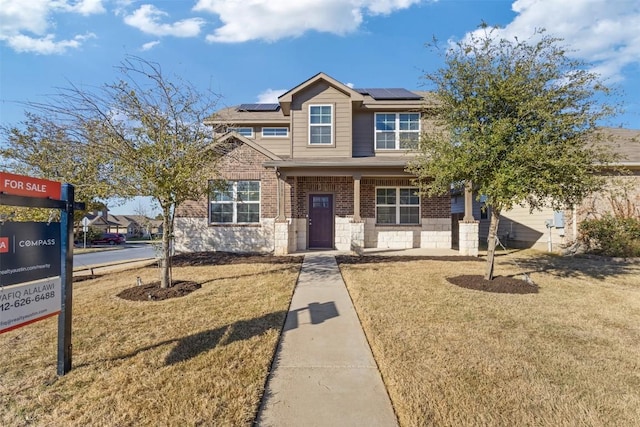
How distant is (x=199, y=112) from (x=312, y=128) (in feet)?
22.9

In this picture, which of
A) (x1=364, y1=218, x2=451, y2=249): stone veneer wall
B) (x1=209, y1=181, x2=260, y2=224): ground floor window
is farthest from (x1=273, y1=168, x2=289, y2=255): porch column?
(x1=364, y1=218, x2=451, y2=249): stone veneer wall

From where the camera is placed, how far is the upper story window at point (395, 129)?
527 inches

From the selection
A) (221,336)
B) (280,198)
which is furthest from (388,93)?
(221,336)

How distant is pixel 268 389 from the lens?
303 centimetres

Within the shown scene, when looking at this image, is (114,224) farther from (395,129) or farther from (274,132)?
(395,129)

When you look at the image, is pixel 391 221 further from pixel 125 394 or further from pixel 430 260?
pixel 125 394

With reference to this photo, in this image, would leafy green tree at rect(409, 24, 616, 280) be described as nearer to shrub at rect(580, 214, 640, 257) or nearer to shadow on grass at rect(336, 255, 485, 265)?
shadow on grass at rect(336, 255, 485, 265)

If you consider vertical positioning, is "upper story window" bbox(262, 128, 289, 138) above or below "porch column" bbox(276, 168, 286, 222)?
above

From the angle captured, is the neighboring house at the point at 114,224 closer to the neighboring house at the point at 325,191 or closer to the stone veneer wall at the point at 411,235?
the neighboring house at the point at 325,191

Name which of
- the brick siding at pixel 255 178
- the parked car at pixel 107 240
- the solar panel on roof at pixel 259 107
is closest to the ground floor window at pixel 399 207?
the brick siding at pixel 255 178

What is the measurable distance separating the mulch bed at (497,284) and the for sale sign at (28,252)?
6.92 m

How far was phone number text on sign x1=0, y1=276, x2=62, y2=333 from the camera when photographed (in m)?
2.86

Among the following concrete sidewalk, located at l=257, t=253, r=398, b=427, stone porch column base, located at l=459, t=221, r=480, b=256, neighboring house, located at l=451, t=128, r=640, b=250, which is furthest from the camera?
neighboring house, located at l=451, t=128, r=640, b=250

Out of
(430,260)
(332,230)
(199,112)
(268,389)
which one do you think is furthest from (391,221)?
(268,389)
